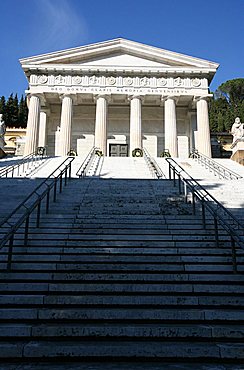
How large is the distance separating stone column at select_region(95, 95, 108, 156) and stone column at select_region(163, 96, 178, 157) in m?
5.40

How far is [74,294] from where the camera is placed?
15.5ft

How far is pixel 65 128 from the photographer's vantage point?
28.3 meters

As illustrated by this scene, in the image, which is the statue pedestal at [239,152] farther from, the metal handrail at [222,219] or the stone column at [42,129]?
the stone column at [42,129]

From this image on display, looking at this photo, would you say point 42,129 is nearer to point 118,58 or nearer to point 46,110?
point 46,110

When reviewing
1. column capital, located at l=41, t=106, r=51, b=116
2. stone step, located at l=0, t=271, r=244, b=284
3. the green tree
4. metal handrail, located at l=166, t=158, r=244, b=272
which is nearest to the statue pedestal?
metal handrail, located at l=166, t=158, r=244, b=272

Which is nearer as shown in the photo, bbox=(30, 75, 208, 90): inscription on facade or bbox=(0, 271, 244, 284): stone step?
bbox=(0, 271, 244, 284): stone step

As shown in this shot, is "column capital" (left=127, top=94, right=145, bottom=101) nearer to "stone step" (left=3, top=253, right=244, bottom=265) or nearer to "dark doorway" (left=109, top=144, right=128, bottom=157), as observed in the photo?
"dark doorway" (left=109, top=144, right=128, bottom=157)

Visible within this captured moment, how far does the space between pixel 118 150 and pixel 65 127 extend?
6.13 meters

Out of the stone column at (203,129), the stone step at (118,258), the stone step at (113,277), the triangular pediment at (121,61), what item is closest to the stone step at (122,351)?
the stone step at (113,277)

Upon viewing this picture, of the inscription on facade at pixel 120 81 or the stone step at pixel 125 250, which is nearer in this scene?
the stone step at pixel 125 250

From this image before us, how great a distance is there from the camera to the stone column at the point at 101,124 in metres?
27.8

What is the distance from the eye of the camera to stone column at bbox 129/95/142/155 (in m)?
28.1

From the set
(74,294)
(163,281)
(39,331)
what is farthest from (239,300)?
(39,331)

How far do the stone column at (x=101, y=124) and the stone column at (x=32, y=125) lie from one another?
526 cm
